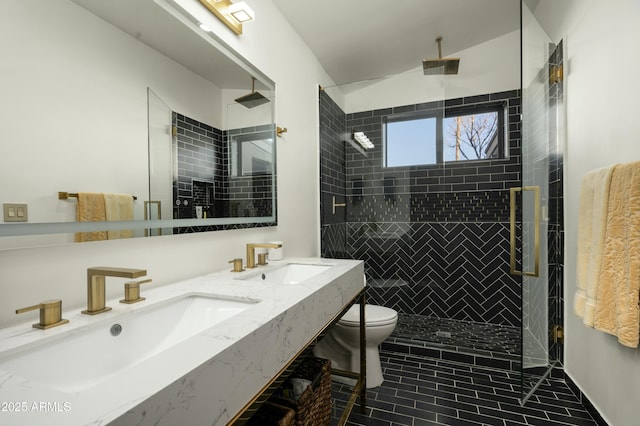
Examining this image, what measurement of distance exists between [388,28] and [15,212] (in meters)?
2.70

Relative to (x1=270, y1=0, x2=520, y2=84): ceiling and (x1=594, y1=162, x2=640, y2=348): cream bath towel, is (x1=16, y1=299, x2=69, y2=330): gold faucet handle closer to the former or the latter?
(x1=594, y1=162, x2=640, y2=348): cream bath towel

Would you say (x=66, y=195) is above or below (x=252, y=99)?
below

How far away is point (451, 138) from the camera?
331 cm

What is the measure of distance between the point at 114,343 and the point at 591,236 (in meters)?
2.08

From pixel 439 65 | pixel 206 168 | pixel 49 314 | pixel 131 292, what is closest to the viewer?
pixel 49 314

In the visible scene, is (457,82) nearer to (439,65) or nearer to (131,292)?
(439,65)

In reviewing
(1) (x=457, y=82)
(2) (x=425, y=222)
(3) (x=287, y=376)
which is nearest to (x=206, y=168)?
(3) (x=287, y=376)

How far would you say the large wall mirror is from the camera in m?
0.82

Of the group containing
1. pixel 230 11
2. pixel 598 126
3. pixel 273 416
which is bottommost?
pixel 273 416

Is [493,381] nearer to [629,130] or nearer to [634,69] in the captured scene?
[629,130]

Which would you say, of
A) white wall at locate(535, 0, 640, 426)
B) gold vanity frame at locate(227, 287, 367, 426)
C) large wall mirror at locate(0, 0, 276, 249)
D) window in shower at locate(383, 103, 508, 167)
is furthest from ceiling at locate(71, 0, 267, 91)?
white wall at locate(535, 0, 640, 426)

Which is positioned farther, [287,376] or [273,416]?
[273,416]

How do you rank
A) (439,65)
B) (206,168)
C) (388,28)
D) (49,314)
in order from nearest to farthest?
(49,314)
(206,168)
(388,28)
(439,65)

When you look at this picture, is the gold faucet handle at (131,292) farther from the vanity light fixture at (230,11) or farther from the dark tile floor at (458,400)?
the dark tile floor at (458,400)
